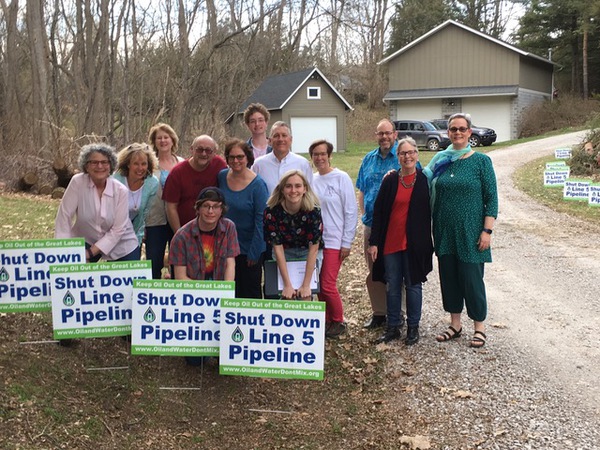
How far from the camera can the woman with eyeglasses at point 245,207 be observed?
204 inches

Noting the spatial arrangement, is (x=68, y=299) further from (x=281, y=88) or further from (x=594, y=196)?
(x=281, y=88)

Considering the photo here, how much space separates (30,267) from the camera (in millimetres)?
4945

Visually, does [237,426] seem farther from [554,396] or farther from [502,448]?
[554,396]

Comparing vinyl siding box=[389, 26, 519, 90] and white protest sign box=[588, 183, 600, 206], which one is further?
vinyl siding box=[389, 26, 519, 90]

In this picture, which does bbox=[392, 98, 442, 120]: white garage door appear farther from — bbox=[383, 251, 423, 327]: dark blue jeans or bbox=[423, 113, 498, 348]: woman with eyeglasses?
bbox=[383, 251, 423, 327]: dark blue jeans

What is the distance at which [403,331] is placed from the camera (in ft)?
20.0

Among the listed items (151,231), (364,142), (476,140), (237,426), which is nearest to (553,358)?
(237,426)

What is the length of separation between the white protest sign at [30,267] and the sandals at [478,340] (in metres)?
3.56

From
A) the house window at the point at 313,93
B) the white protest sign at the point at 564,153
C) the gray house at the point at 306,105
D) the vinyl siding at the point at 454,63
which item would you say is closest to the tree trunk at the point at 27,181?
the white protest sign at the point at 564,153

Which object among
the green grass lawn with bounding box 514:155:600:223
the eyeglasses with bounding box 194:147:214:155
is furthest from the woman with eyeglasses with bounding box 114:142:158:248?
the green grass lawn with bounding box 514:155:600:223

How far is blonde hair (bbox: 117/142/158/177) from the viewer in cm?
529

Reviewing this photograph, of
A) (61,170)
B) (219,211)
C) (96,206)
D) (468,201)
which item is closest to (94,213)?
(96,206)

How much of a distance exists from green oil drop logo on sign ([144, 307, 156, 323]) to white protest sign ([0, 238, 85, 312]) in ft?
2.63

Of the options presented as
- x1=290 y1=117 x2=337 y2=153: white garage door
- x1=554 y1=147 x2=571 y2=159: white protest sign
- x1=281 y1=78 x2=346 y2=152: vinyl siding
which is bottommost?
x1=554 y1=147 x2=571 y2=159: white protest sign
